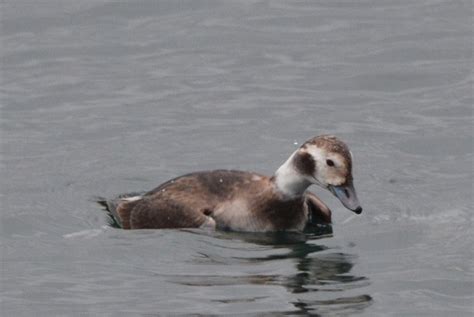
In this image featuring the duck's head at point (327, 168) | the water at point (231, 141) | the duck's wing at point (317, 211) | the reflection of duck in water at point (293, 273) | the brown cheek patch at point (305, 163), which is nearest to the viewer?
the reflection of duck in water at point (293, 273)

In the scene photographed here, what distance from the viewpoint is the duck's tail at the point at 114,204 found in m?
19.2

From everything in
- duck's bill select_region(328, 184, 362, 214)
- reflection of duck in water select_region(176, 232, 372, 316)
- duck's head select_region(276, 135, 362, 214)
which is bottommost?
reflection of duck in water select_region(176, 232, 372, 316)

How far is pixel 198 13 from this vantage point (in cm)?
2723

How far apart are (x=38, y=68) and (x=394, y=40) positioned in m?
4.86

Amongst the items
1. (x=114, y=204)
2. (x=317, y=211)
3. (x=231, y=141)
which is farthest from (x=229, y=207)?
(x=231, y=141)

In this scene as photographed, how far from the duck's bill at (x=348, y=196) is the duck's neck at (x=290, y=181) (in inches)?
20.4

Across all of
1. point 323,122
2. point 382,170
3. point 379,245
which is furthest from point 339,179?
point 323,122

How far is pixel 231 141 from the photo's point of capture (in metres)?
21.6

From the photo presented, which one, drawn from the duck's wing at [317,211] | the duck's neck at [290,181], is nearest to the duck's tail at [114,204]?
the duck's neck at [290,181]

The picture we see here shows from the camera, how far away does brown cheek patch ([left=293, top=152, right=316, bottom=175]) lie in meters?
18.2

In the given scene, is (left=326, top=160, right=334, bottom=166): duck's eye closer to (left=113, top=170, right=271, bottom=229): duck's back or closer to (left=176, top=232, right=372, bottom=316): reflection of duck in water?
(left=176, top=232, right=372, bottom=316): reflection of duck in water

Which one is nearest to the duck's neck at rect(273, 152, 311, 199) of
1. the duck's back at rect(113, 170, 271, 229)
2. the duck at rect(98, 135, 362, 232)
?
the duck at rect(98, 135, 362, 232)

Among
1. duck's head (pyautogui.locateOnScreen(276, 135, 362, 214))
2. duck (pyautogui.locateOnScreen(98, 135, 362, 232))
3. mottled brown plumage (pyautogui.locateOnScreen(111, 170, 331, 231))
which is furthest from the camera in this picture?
mottled brown plumage (pyautogui.locateOnScreen(111, 170, 331, 231))

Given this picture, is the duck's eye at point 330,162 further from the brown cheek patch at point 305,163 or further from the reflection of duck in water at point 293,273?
the reflection of duck in water at point 293,273
